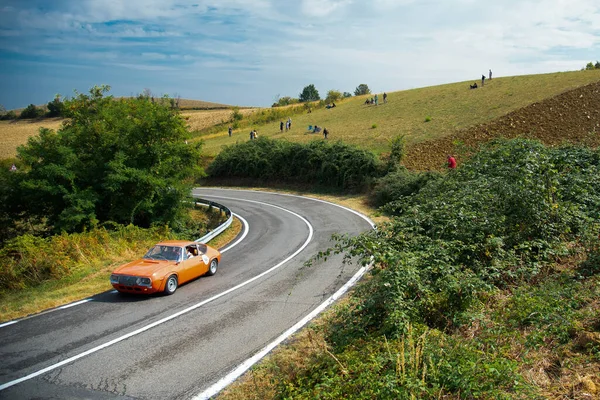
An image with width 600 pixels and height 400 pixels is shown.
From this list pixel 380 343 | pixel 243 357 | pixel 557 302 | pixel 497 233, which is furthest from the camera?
pixel 497 233

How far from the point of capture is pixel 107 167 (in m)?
22.4

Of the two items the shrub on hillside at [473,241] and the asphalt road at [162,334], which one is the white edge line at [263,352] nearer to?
the asphalt road at [162,334]

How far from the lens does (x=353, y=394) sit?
18.4 feet

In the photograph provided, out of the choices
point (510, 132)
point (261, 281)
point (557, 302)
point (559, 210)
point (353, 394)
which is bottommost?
point (261, 281)

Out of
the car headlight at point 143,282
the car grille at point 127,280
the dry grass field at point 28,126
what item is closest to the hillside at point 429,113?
the dry grass field at point 28,126

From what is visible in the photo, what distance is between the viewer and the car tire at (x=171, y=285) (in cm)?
1244

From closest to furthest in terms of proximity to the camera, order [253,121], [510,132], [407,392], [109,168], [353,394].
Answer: [407,392]
[353,394]
[109,168]
[510,132]
[253,121]

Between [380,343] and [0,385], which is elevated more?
[380,343]

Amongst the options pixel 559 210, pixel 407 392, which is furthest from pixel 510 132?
pixel 407 392

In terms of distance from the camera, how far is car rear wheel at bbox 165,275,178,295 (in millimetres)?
12445

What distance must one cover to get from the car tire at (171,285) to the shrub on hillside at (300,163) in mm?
19933

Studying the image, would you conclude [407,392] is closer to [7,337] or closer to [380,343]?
[380,343]

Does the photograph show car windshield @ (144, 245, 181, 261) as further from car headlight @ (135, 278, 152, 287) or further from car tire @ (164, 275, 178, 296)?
car headlight @ (135, 278, 152, 287)

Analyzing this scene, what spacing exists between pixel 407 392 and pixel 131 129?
72.1 feet
